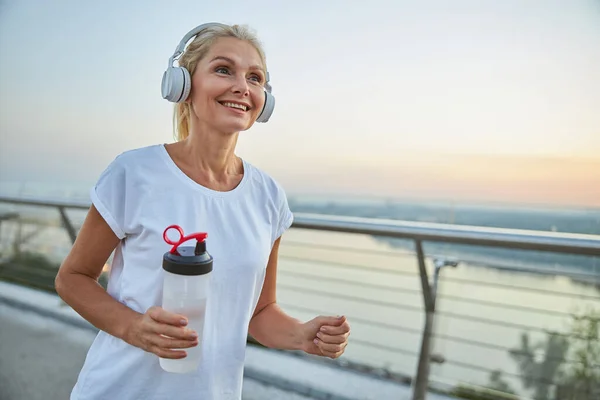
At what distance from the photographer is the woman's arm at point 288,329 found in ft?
3.16

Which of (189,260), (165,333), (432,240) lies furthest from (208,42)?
(432,240)

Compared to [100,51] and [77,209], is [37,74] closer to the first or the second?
[100,51]

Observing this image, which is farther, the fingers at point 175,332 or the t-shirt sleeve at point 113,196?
the t-shirt sleeve at point 113,196

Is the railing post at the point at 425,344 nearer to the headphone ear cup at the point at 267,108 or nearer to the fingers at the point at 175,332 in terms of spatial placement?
the headphone ear cup at the point at 267,108

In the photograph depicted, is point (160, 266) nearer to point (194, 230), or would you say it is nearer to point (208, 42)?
point (194, 230)

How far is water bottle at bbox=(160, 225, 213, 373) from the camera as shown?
73 cm

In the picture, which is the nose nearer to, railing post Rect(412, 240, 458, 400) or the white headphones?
the white headphones

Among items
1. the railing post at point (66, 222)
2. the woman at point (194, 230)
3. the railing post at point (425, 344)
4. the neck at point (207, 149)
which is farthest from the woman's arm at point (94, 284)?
the railing post at point (66, 222)

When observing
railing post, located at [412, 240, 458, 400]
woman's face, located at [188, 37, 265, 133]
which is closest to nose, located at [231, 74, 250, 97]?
woman's face, located at [188, 37, 265, 133]

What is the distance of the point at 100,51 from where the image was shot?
4.62 m

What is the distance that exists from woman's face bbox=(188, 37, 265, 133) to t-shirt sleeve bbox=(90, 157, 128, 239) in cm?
20

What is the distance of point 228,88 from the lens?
95cm

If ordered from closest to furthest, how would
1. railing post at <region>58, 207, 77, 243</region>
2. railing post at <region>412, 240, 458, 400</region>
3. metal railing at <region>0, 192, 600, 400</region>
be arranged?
1. metal railing at <region>0, 192, 600, 400</region>
2. railing post at <region>412, 240, 458, 400</region>
3. railing post at <region>58, 207, 77, 243</region>

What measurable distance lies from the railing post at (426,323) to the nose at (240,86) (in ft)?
3.84
